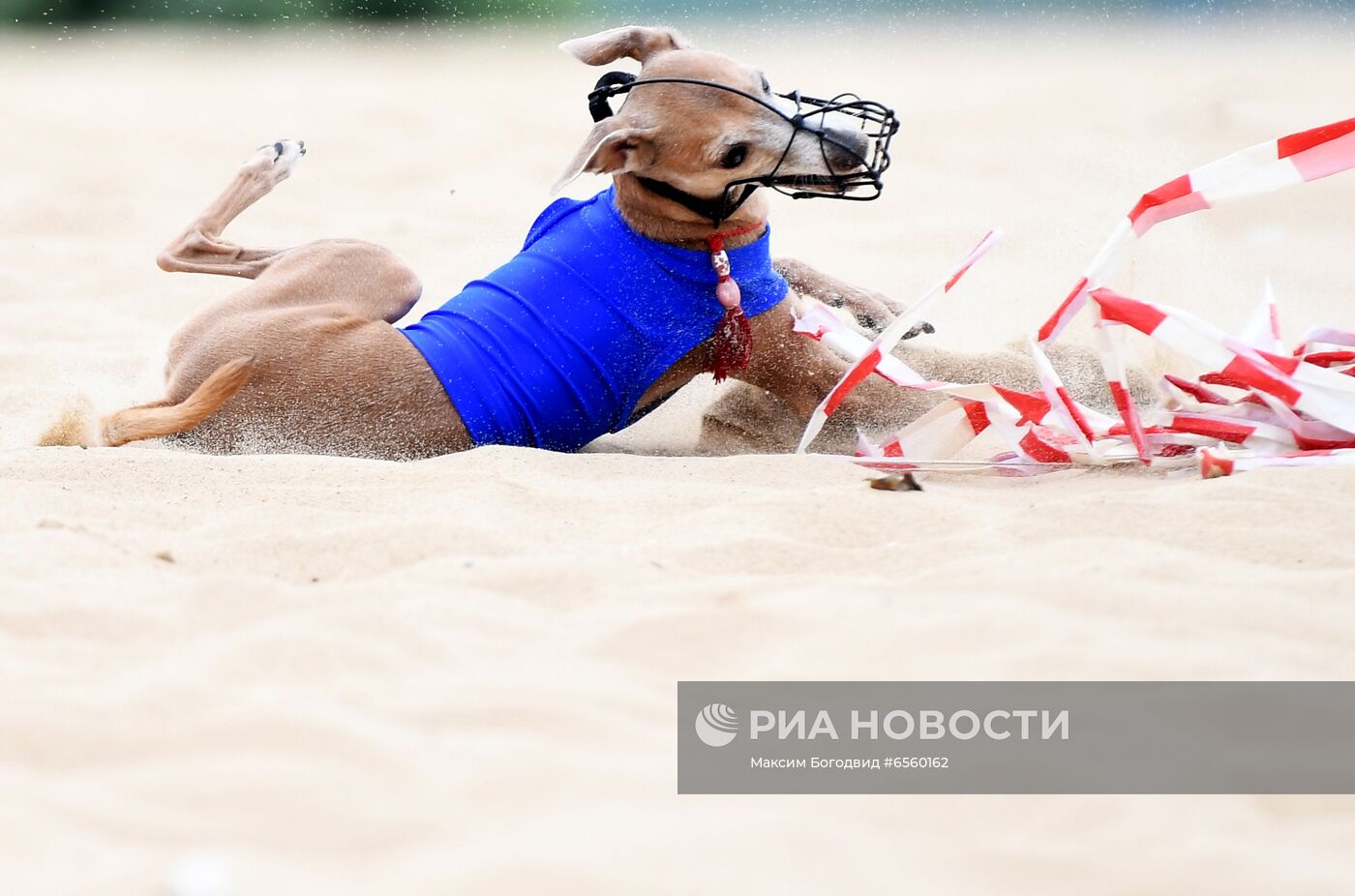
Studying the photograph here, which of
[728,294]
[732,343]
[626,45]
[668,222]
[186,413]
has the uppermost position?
[626,45]

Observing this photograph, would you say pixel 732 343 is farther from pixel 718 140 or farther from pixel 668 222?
pixel 718 140

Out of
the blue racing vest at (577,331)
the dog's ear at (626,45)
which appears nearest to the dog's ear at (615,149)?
the blue racing vest at (577,331)

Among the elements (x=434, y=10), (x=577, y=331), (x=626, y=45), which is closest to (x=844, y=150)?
(x=626, y=45)

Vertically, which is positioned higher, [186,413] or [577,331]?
[577,331]

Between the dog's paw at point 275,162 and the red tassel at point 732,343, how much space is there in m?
1.59

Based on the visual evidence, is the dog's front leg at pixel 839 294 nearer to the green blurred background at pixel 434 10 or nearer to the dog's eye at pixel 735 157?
the dog's eye at pixel 735 157

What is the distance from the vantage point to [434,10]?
14469 millimetres

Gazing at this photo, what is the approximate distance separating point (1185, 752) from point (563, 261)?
2204 mm

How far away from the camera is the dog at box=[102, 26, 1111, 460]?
3.29 metres

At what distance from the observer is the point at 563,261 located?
3467 mm

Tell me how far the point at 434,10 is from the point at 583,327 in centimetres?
1208

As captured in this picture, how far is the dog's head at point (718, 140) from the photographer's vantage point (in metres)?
3.37

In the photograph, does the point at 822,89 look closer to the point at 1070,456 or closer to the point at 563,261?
the point at 563,261

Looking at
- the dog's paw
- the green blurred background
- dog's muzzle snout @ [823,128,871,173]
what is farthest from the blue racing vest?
the green blurred background
